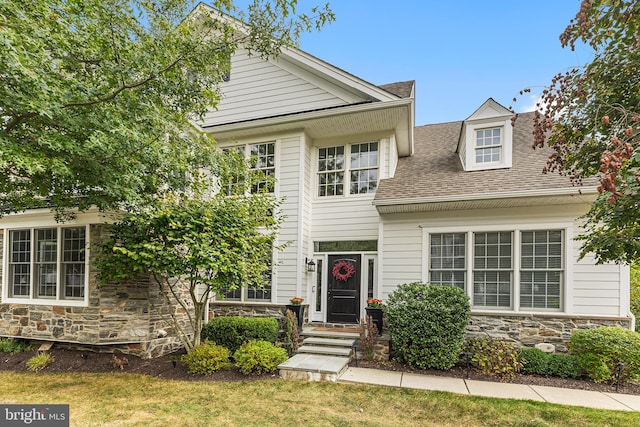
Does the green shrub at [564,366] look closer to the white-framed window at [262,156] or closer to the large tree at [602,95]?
the large tree at [602,95]

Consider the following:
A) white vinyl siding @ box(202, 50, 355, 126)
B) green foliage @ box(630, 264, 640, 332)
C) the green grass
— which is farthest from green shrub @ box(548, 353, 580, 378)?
green foliage @ box(630, 264, 640, 332)

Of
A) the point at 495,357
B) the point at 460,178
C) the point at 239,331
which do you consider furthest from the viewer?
the point at 460,178

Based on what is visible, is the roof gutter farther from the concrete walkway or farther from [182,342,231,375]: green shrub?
[182,342,231,375]: green shrub

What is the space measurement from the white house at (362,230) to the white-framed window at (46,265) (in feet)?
0.10

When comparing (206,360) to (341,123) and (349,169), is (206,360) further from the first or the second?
(341,123)

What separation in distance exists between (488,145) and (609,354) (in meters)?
5.08

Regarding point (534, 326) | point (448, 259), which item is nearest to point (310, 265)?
point (448, 259)

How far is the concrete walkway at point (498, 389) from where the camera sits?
5242 mm

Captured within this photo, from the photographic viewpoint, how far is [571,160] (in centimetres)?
371

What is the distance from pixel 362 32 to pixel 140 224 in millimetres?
9019

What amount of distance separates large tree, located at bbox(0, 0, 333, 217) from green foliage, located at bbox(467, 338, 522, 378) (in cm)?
675

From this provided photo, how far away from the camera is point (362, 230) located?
8.94 metres

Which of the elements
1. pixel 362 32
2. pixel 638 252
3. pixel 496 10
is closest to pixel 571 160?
pixel 638 252

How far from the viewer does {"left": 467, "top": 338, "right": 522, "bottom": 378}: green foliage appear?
6.41 meters
